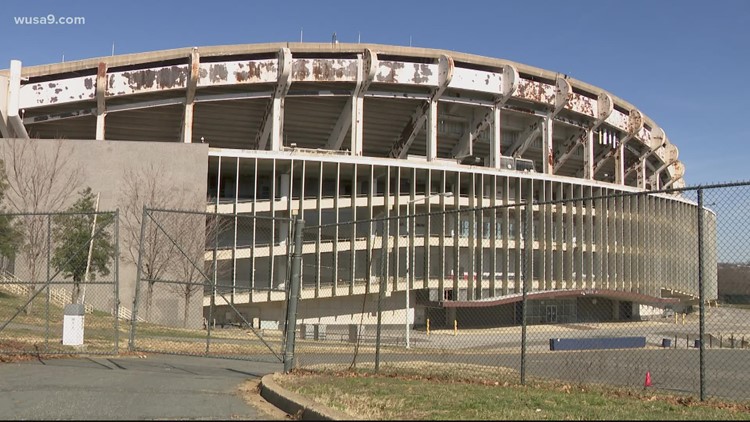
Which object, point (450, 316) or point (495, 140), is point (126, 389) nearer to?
point (450, 316)

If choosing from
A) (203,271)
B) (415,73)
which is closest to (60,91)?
(203,271)

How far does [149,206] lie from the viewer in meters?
38.2

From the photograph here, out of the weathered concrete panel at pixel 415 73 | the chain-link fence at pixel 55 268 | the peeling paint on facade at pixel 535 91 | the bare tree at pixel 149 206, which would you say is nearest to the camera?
the chain-link fence at pixel 55 268

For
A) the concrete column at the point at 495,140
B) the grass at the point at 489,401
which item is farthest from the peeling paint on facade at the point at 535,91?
the grass at the point at 489,401

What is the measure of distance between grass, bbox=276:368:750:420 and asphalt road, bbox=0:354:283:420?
3.69ft

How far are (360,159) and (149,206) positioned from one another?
14556 millimetres

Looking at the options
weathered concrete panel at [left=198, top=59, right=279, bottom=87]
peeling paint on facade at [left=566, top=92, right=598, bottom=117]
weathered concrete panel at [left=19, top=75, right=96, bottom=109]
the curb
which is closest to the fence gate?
weathered concrete panel at [left=198, top=59, right=279, bottom=87]

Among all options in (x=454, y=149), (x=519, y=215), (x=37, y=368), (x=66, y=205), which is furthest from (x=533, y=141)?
(x=37, y=368)

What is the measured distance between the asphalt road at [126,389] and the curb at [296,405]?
334mm

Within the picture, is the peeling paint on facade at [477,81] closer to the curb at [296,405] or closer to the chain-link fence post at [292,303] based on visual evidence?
the chain-link fence post at [292,303]

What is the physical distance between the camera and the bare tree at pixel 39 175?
3656 cm

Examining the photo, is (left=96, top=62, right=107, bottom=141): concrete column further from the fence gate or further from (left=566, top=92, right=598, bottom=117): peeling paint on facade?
(left=566, top=92, right=598, bottom=117): peeling paint on facade

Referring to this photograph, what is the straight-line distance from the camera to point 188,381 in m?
10.9

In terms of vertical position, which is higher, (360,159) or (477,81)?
(477,81)
